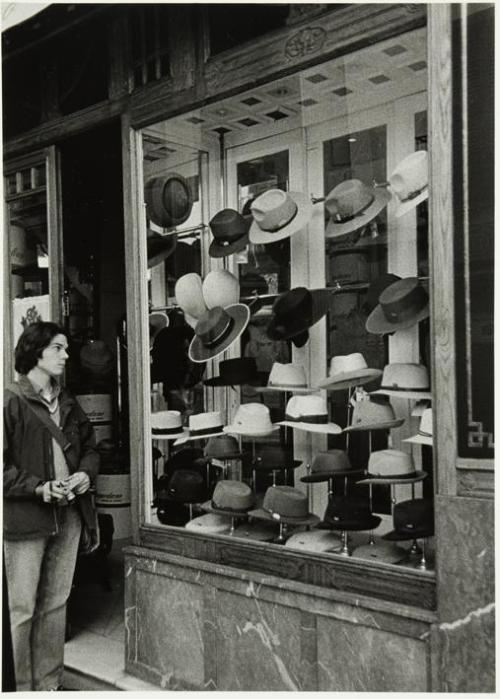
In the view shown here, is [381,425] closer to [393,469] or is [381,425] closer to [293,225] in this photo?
[393,469]

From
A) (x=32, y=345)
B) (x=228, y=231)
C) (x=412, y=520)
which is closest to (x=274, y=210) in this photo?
(x=228, y=231)

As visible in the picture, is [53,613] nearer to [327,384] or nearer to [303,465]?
[303,465]

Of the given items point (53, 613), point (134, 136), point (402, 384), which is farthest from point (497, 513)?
point (134, 136)

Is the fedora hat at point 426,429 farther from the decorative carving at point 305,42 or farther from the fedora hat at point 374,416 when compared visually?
the decorative carving at point 305,42

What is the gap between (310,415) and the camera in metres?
3.64

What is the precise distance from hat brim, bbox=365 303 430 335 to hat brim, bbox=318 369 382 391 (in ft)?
0.72

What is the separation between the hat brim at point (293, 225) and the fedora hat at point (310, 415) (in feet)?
3.20

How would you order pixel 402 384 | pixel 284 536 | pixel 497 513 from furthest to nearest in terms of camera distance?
1. pixel 284 536
2. pixel 402 384
3. pixel 497 513

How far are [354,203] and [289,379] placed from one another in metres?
1.07

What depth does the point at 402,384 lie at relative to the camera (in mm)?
3295

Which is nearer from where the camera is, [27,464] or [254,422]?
[27,464]

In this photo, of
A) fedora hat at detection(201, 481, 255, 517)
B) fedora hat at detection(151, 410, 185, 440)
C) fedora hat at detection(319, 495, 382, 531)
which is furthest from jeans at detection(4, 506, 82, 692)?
fedora hat at detection(319, 495, 382, 531)

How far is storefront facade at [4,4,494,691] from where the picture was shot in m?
2.59

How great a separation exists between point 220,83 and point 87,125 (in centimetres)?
116
